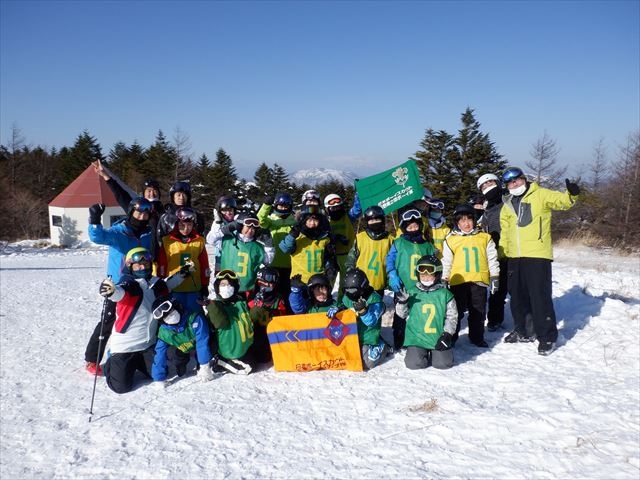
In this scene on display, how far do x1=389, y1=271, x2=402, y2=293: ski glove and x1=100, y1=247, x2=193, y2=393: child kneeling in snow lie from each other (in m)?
2.92

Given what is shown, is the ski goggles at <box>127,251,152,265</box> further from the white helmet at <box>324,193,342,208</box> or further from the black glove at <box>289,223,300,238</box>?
the white helmet at <box>324,193,342,208</box>

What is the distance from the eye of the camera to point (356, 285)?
17.7ft

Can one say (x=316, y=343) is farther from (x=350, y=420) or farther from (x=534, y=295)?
(x=534, y=295)

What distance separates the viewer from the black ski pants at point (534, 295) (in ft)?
18.9

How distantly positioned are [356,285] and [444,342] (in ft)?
4.09

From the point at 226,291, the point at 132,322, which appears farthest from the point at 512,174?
the point at 132,322

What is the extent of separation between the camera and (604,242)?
23859mm

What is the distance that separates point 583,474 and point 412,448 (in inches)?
48.7

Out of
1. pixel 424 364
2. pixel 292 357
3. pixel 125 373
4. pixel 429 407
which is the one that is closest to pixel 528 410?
pixel 429 407

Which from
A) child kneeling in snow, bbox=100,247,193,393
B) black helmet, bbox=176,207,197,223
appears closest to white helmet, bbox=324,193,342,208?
black helmet, bbox=176,207,197,223

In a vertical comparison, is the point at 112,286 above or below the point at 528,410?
above

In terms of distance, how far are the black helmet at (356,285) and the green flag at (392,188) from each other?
270cm

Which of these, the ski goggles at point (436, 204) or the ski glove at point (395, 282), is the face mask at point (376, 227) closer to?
the ski glove at point (395, 282)

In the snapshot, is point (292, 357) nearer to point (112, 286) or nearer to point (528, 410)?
point (112, 286)
